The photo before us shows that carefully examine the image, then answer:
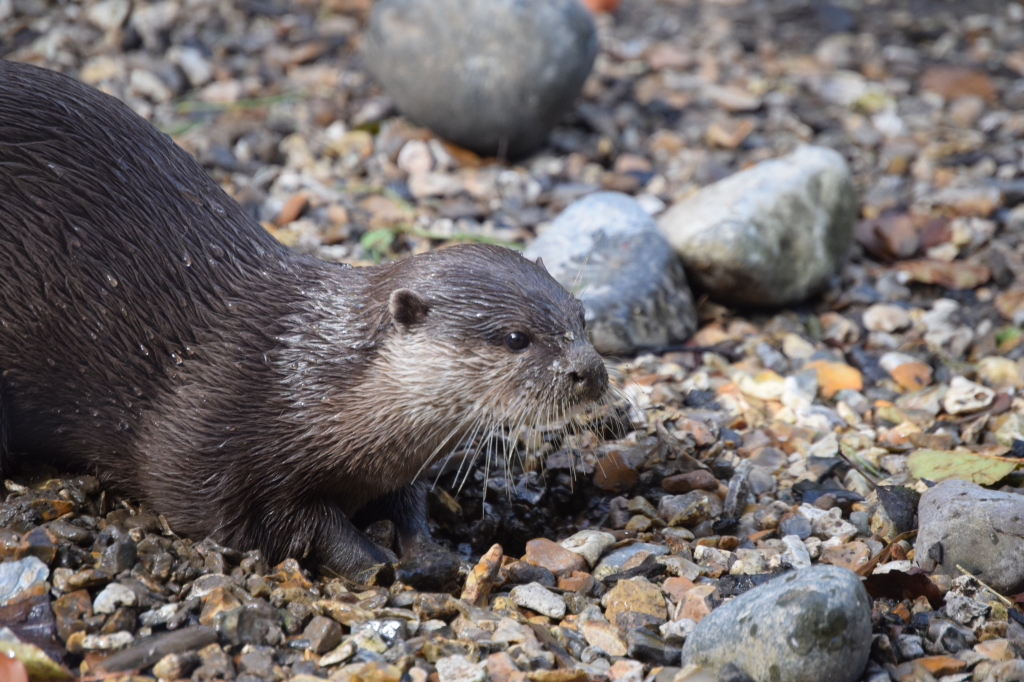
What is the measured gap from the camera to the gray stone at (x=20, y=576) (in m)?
2.32

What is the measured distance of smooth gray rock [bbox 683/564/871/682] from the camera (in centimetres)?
210

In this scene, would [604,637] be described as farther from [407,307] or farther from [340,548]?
[407,307]

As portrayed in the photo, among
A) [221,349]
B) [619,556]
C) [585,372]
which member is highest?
[221,349]

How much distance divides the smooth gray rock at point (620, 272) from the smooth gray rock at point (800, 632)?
74.4 inches

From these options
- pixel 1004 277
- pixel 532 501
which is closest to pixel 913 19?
pixel 1004 277

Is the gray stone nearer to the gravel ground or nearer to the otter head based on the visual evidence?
the gravel ground

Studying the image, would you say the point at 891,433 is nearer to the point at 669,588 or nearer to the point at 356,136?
the point at 669,588

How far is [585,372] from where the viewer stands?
263cm

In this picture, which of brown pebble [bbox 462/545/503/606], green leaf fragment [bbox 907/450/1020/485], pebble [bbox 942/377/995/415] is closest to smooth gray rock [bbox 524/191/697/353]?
pebble [bbox 942/377/995/415]

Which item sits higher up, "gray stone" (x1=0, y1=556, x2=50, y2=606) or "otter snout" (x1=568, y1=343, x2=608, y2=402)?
"otter snout" (x1=568, y1=343, x2=608, y2=402)

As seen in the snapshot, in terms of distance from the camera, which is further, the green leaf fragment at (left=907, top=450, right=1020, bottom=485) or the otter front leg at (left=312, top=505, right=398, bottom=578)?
the green leaf fragment at (left=907, top=450, right=1020, bottom=485)

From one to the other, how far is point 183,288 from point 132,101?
3.41 m

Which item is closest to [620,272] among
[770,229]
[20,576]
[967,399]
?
[770,229]

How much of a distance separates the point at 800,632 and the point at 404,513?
1270 millimetres
